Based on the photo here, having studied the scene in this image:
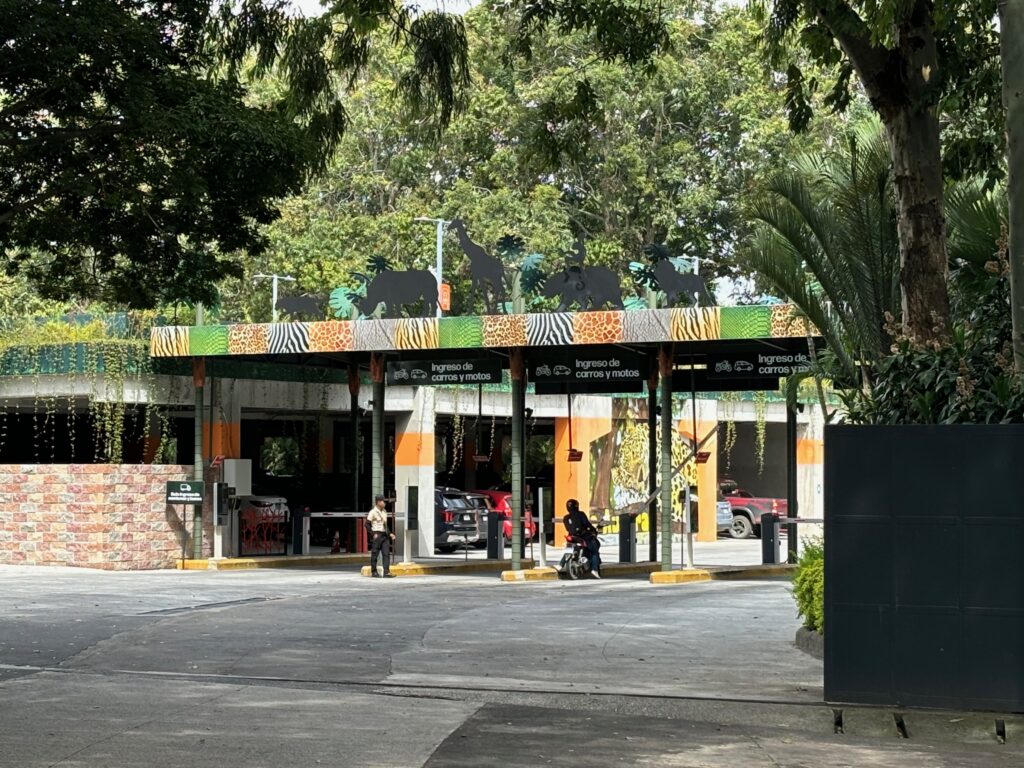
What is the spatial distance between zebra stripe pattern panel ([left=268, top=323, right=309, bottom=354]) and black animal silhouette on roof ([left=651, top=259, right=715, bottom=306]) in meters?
6.28

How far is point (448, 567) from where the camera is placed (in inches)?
1176

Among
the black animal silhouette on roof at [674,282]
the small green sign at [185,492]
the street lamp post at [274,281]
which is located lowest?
the small green sign at [185,492]

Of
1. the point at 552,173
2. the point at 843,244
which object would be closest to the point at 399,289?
the point at 843,244

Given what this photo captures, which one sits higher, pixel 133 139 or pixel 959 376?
pixel 133 139

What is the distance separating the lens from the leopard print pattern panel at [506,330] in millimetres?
26484

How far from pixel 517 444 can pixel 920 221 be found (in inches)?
578

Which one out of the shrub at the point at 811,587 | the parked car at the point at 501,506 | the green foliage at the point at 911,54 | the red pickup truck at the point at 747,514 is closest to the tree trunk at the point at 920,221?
the green foliage at the point at 911,54

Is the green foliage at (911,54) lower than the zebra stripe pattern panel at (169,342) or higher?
higher

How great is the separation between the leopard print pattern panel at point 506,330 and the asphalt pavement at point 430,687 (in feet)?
19.0

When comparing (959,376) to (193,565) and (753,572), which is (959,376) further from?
(193,565)

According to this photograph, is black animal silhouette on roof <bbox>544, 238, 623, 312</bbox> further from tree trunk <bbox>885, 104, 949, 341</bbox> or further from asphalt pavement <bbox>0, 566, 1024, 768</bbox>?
tree trunk <bbox>885, 104, 949, 341</bbox>

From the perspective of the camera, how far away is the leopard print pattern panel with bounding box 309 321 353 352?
2789 centimetres

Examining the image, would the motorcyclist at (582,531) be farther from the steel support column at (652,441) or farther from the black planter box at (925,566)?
the black planter box at (925,566)

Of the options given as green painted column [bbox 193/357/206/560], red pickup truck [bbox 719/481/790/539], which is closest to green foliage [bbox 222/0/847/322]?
red pickup truck [bbox 719/481/790/539]
